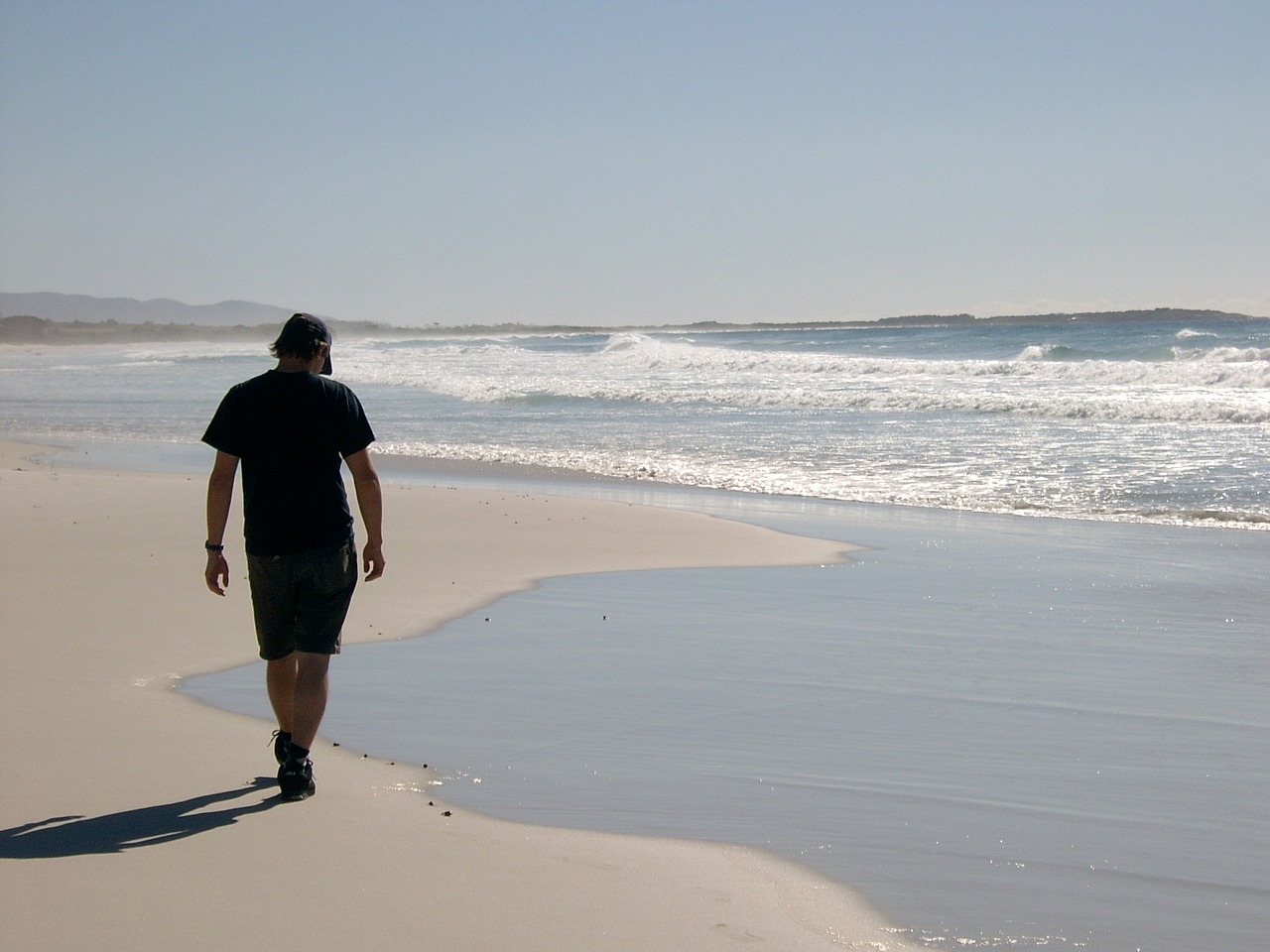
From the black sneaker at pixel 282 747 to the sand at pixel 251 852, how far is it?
92 millimetres

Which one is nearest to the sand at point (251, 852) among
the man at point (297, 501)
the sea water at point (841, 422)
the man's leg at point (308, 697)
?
the man's leg at point (308, 697)

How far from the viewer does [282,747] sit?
408 cm

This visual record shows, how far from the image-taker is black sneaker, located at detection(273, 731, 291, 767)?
159 inches

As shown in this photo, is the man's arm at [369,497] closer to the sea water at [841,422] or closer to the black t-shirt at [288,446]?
the black t-shirt at [288,446]

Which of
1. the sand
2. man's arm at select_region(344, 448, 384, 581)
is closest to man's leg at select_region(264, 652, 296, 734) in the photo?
the sand

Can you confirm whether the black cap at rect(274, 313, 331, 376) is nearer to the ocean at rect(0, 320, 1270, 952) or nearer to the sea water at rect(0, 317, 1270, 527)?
the ocean at rect(0, 320, 1270, 952)

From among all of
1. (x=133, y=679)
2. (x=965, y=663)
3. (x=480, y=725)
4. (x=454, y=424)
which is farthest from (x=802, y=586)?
(x=454, y=424)

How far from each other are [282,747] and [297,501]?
→ 2.58 feet

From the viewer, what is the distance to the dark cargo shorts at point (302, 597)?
4051 mm

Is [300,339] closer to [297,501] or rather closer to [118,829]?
[297,501]

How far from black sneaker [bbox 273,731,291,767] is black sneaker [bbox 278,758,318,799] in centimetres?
6

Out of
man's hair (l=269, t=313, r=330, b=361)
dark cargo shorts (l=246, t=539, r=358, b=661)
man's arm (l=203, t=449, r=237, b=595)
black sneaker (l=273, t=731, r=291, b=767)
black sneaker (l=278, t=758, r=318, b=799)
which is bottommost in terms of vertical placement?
black sneaker (l=278, t=758, r=318, b=799)

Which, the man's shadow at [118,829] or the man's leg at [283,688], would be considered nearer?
the man's shadow at [118,829]

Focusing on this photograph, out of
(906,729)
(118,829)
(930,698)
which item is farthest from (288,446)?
(930,698)
